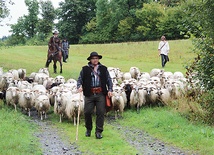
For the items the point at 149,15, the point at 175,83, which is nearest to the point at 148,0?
the point at 149,15

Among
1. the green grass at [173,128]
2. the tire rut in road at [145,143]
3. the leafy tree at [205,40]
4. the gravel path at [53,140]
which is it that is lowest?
the gravel path at [53,140]

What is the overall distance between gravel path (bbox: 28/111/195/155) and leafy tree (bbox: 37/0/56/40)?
69315mm

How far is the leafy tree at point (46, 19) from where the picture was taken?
78.9m

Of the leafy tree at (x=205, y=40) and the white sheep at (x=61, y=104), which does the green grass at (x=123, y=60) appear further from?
the leafy tree at (x=205, y=40)

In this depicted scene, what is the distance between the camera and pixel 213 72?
10102mm

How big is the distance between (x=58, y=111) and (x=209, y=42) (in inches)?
223

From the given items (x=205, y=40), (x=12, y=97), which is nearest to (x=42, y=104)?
(x=12, y=97)

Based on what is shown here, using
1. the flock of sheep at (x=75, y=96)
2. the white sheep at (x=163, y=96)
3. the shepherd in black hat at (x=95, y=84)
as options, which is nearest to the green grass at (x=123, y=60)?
the flock of sheep at (x=75, y=96)

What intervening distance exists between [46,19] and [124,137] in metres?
73.2

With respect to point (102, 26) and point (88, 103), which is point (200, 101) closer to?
point (88, 103)

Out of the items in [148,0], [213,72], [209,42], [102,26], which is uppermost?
[148,0]

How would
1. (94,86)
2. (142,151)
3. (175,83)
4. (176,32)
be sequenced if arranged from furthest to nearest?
1. (176,32)
2. (175,83)
3. (94,86)
4. (142,151)

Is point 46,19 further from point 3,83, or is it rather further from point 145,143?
point 145,143

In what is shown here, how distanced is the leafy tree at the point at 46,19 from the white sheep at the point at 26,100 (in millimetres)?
66454
